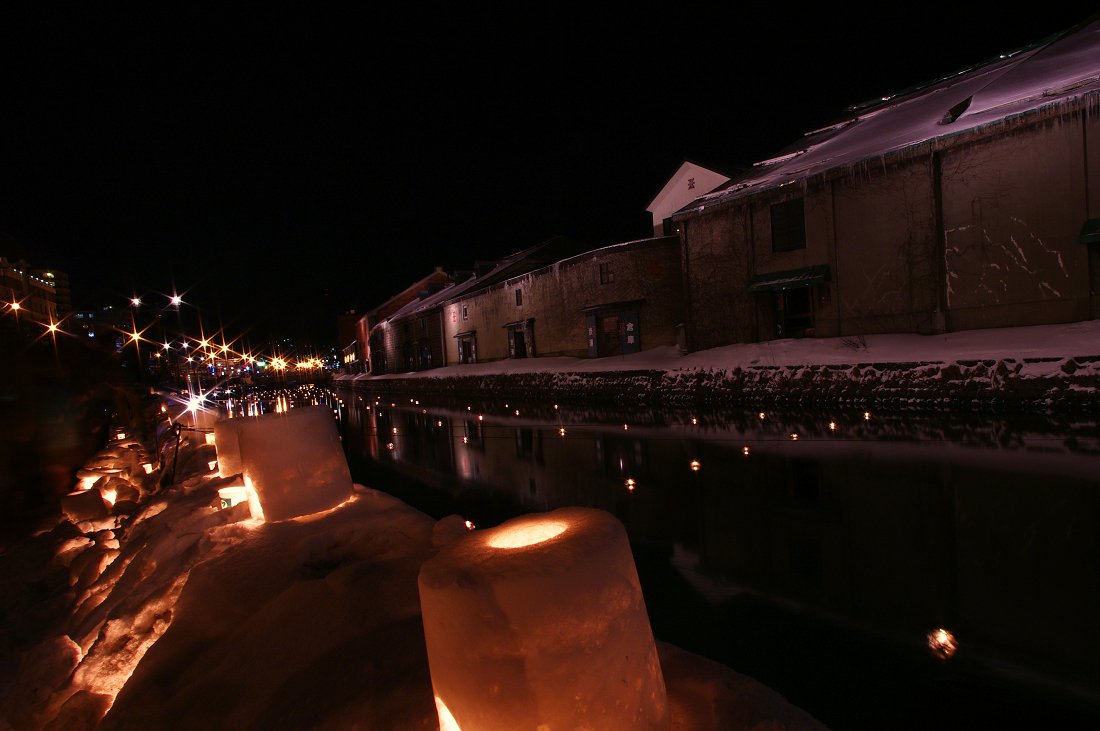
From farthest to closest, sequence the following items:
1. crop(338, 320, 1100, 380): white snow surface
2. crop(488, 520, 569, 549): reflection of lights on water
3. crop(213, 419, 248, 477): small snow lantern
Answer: crop(338, 320, 1100, 380): white snow surface, crop(213, 419, 248, 477): small snow lantern, crop(488, 520, 569, 549): reflection of lights on water

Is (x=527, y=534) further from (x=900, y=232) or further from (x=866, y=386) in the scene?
(x=900, y=232)

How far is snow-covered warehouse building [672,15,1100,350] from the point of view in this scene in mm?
13516

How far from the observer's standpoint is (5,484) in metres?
13.6

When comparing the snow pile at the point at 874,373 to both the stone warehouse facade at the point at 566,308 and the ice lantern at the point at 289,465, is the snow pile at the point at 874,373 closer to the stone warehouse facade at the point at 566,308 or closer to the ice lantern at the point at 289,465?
the stone warehouse facade at the point at 566,308

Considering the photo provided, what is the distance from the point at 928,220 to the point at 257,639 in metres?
19.6

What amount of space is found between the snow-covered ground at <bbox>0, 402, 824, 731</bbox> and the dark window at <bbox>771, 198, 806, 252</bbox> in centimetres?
1789

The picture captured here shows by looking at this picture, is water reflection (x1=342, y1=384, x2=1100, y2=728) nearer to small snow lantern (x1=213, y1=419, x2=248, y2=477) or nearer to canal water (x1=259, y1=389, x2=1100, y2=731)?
canal water (x1=259, y1=389, x2=1100, y2=731)

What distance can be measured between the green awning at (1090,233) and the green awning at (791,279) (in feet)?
20.6

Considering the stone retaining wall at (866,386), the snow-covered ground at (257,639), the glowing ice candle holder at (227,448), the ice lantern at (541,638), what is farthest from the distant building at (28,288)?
the ice lantern at (541,638)

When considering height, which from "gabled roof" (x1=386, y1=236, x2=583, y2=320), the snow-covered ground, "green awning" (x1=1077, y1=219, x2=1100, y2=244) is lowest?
the snow-covered ground

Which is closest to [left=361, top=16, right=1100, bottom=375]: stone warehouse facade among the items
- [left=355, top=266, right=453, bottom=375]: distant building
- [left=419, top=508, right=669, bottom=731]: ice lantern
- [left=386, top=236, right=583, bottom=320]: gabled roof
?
[left=386, top=236, right=583, bottom=320]: gabled roof

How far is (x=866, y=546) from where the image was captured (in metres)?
5.54

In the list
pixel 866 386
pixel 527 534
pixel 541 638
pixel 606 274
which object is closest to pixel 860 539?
pixel 527 534

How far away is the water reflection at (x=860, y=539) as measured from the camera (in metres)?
3.61
